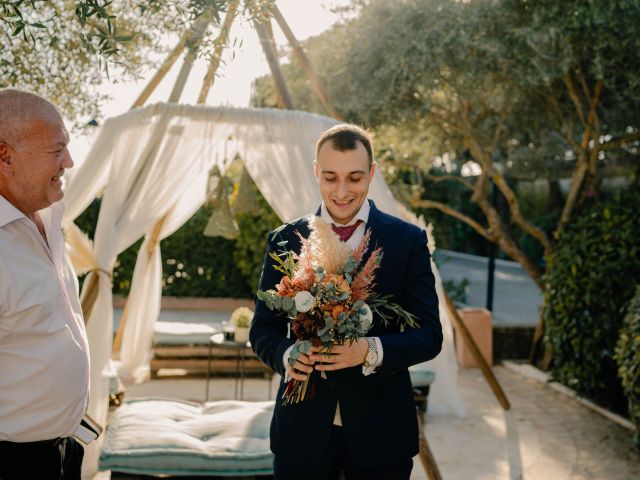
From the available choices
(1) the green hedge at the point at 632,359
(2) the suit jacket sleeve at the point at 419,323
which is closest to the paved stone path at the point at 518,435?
(1) the green hedge at the point at 632,359

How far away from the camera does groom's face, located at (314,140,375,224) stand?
7.18 feet

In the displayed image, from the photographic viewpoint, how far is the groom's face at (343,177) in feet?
7.18

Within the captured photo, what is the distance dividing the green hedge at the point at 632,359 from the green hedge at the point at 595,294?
868 mm

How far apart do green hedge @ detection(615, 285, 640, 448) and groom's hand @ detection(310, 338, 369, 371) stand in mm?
3304

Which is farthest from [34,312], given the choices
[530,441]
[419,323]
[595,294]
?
[595,294]

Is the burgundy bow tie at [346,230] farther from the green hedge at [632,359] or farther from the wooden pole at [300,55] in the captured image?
the wooden pole at [300,55]

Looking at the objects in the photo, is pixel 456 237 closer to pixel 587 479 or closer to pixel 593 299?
pixel 593 299

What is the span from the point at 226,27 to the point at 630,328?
11.5ft

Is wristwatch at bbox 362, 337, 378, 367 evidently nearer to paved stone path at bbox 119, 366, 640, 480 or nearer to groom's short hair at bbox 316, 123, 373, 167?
groom's short hair at bbox 316, 123, 373, 167

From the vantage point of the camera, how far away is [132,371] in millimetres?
7020

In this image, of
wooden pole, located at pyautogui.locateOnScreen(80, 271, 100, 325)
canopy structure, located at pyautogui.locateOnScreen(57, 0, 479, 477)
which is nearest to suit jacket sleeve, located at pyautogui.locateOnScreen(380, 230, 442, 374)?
canopy structure, located at pyautogui.locateOnScreen(57, 0, 479, 477)

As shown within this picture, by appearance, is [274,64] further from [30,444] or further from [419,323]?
[30,444]

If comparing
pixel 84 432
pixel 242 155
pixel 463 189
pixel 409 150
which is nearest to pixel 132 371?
pixel 242 155

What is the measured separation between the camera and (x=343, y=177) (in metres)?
2.19
